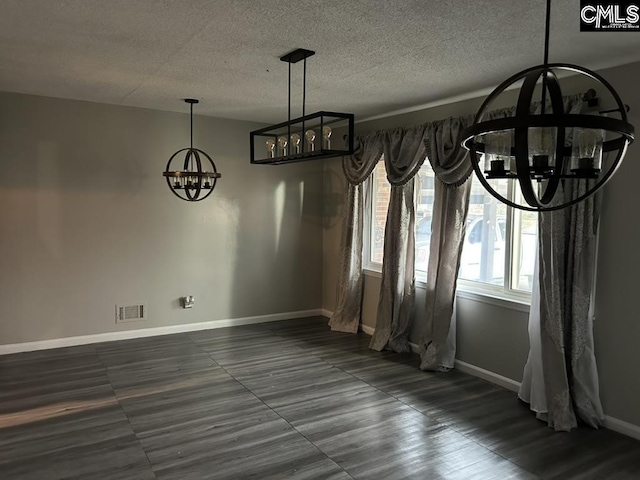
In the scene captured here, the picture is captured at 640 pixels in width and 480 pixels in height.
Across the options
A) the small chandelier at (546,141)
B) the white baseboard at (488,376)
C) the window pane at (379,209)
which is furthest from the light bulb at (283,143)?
the white baseboard at (488,376)

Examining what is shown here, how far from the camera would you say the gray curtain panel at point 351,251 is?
5.55m

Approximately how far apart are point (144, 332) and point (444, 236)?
11.1 ft

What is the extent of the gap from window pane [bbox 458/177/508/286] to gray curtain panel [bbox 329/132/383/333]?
1479 mm

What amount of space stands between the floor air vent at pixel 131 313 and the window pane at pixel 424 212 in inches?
118

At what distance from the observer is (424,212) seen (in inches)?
192

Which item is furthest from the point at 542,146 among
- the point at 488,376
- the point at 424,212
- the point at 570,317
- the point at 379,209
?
the point at 379,209

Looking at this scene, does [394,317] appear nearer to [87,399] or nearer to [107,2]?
[87,399]

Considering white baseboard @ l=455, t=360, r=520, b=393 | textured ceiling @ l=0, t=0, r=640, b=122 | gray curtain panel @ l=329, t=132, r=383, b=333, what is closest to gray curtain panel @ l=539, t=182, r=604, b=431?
white baseboard @ l=455, t=360, r=520, b=393

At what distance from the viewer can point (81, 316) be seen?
197 inches

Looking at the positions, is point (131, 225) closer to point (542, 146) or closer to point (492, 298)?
point (492, 298)

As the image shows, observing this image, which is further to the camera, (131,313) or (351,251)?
(351,251)

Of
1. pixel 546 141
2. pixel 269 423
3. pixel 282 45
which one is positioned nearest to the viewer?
pixel 546 141

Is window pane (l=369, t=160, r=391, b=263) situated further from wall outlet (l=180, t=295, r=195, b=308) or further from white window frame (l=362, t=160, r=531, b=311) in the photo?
wall outlet (l=180, t=295, r=195, b=308)

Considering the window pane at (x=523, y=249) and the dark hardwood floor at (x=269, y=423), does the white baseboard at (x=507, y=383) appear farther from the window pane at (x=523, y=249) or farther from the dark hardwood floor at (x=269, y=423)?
the window pane at (x=523, y=249)
